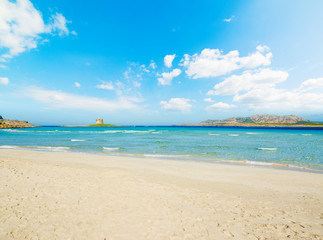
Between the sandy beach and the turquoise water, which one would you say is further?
the turquoise water

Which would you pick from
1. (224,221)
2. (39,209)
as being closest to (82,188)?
(39,209)

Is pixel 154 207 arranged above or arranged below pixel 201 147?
above

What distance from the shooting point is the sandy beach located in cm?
448

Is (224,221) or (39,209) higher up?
(39,209)

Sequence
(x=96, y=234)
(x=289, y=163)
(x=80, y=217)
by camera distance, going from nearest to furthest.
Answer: (x=96, y=234) < (x=80, y=217) < (x=289, y=163)

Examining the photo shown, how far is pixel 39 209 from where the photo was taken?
5445 millimetres

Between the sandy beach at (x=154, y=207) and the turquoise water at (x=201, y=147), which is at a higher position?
the sandy beach at (x=154, y=207)

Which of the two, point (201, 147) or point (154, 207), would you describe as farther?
point (201, 147)

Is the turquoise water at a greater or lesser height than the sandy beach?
lesser

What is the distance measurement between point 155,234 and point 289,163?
1678 cm

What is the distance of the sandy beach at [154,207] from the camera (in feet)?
14.7

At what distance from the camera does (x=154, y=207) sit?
5.89m

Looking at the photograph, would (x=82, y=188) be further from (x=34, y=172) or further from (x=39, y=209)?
(x=34, y=172)

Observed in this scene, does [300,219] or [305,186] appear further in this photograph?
[305,186]
